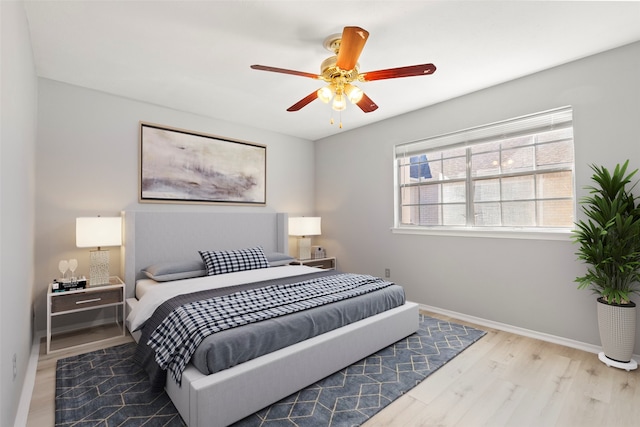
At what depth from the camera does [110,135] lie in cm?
349

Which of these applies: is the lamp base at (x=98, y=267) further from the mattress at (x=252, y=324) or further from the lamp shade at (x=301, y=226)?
the lamp shade at (x=301, y=226)

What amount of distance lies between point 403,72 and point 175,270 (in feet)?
9.53

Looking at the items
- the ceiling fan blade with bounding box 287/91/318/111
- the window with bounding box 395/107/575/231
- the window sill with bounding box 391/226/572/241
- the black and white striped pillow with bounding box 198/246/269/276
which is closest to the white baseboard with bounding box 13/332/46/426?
the black and white striped pillow with bounding box 198/246/269/276

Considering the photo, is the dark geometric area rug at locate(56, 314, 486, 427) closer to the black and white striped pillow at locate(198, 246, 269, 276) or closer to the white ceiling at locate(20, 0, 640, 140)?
the black and white striped pillow at locate(198, 246, 269, 276)

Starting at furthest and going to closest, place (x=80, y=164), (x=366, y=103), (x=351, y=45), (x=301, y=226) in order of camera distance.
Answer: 1. (x=301, y=226)
2. (x=80, y=164)
3. (x=366, y=103)
4. (x=351, y=45)

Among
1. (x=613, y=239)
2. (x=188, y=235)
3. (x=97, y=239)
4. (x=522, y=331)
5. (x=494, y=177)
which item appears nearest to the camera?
(x=613, y=239)

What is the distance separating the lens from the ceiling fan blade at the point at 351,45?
72.6 inches

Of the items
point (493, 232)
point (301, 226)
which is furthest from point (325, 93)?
point (301, 226)

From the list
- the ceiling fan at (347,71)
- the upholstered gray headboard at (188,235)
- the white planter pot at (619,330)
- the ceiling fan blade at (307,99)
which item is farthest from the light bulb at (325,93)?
the white planter pot at (619,330)

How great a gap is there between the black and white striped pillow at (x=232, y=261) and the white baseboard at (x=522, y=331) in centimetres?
217

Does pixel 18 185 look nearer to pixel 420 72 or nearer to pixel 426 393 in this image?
pixel 420 72

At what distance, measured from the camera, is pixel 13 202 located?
1.79 m

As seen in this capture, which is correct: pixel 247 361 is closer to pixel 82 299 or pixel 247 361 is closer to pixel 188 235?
pixel 82 299

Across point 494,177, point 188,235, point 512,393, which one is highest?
point 494,177
